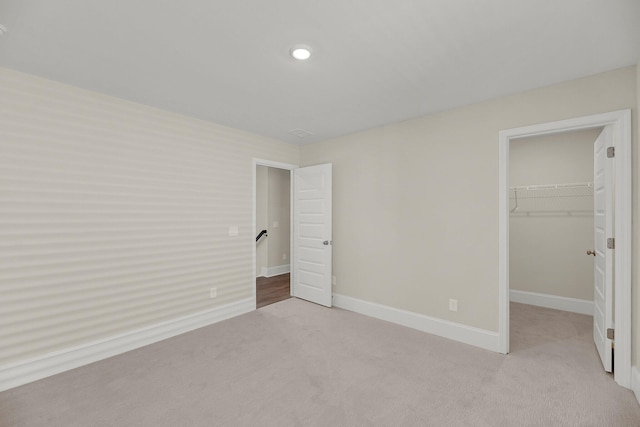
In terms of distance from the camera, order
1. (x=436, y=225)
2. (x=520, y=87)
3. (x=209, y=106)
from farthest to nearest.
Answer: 1. (x=436, y=225)
2. (x=209, y=106)
3. (x=520, y=87)

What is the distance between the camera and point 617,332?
2.22m

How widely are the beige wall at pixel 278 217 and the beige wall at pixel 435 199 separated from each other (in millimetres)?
2427

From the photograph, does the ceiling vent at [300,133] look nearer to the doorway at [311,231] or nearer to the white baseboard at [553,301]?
the doorway at [311,231]

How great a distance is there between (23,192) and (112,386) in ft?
5.69

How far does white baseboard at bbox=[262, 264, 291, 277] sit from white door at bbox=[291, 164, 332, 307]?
1693mm

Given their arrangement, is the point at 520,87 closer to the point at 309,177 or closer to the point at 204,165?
the point at 309,177

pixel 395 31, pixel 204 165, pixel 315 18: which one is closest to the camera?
pixel 315 18

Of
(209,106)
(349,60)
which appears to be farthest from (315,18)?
(209,106)

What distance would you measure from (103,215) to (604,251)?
15.0 ft

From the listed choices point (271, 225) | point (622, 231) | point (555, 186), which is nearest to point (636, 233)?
point (622, 231)

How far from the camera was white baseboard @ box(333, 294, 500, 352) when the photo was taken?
286 cm

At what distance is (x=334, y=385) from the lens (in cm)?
223

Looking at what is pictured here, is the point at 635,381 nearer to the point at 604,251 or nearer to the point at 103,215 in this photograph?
the point at 604,251

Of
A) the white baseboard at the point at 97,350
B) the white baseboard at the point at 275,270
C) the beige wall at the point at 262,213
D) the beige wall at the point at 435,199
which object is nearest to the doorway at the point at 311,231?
the beige wall at the point at 435,199
